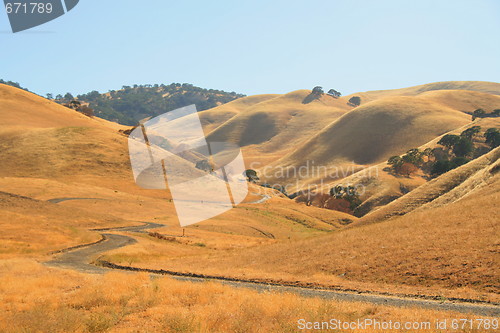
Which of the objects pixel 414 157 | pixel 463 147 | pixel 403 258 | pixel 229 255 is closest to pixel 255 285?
pixel 403 258

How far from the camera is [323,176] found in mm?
148625

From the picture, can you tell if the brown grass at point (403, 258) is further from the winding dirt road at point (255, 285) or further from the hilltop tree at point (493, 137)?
the hilltop tree at point (493, 137)

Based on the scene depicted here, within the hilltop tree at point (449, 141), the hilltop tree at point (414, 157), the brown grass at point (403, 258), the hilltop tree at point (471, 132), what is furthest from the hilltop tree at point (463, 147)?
the brown grass at point (403, 258)

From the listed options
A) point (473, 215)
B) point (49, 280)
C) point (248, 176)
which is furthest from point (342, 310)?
point (248, 176)

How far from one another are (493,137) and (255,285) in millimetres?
128813

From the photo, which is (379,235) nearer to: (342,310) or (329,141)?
(342,310)

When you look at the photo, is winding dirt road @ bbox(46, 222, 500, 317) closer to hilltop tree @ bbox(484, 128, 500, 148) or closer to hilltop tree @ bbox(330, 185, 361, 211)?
hilltop tree @ bbox(330, 185, 361, 211)

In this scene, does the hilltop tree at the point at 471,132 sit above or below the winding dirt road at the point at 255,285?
below

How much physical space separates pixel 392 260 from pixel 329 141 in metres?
171

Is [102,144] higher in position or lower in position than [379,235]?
higher

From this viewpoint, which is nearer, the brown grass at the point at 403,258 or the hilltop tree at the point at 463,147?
the brown grass at the point at 403,258

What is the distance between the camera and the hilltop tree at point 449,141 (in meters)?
121

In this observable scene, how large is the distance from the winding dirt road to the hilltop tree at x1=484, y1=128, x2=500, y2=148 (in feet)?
402

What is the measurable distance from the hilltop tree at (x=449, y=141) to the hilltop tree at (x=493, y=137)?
1114 centimetres
